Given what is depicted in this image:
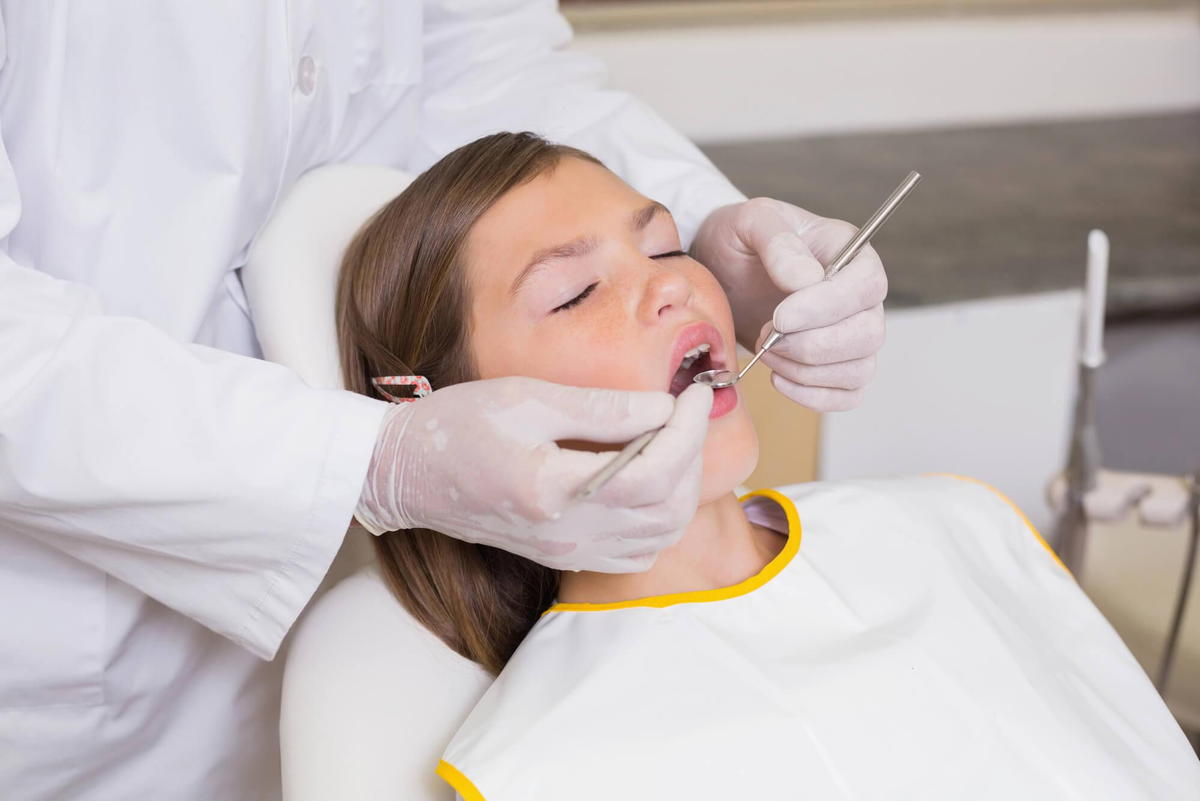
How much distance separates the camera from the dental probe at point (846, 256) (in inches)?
39.2

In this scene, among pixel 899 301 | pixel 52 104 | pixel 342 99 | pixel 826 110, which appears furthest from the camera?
pixel 826 110

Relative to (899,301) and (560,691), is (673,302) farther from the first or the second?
(899,301)

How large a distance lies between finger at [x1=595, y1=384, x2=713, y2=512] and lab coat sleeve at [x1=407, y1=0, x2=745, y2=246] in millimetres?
514

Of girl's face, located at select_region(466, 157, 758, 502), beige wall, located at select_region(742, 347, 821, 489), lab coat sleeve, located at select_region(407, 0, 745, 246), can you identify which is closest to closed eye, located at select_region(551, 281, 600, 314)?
girl's face, located at select_region(466, 157, 758, 502)

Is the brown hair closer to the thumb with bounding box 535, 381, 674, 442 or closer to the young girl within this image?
the young girl

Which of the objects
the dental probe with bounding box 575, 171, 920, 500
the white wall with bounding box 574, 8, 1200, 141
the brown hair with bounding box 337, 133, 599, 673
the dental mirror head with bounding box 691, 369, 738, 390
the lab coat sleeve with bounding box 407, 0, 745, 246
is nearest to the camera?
the dental probe with bounding box 575, 171, 920, 500

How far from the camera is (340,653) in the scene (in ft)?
3.28

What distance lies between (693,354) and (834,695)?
0.31 m

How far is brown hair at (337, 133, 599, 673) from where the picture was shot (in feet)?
3.59

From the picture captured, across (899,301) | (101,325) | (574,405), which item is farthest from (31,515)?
(899,301)

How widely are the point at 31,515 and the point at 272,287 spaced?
1.02ft

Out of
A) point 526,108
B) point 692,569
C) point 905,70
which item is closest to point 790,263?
Answer: point 692,569

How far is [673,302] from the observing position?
40.7 inches

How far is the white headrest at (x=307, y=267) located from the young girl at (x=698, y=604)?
0.03m
